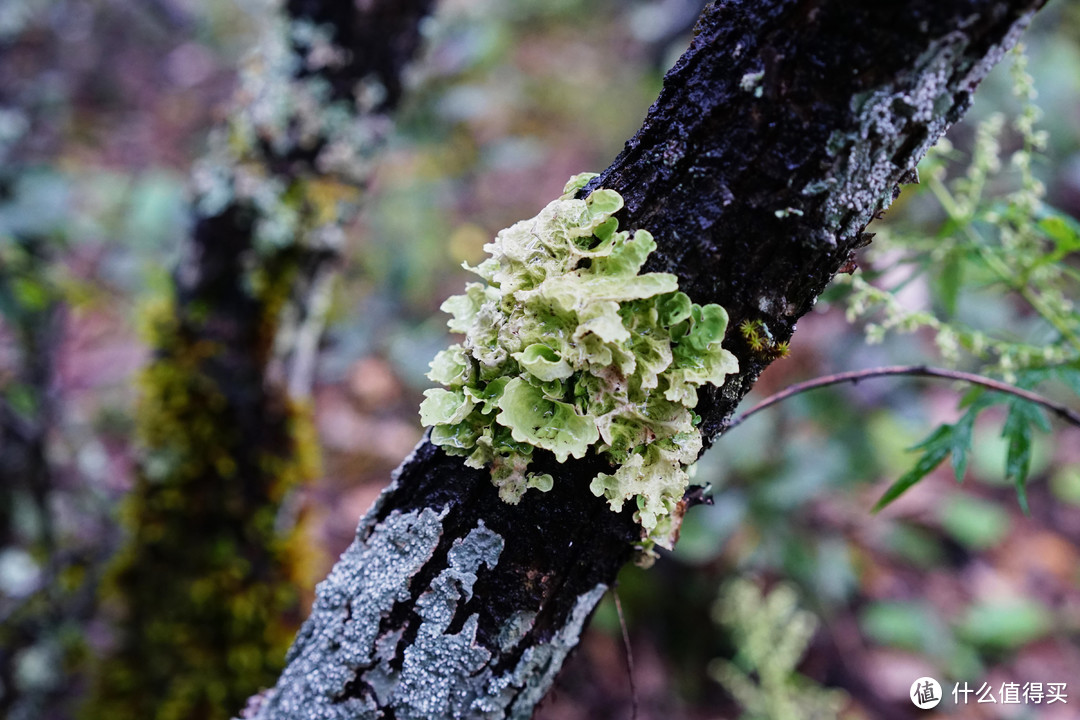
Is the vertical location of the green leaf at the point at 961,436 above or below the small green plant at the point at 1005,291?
below

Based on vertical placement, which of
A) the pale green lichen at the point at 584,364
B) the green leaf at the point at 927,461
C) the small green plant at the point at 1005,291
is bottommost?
the pale green lichen at the point at 584,364

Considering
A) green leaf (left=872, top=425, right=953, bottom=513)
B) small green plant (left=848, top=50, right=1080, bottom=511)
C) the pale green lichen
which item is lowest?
the pale green lichen

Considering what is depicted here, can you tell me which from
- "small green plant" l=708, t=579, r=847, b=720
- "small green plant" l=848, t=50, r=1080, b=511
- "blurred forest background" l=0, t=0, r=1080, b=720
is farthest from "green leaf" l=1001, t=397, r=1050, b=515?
"small green plant" l=708, t=579, r=847, b=720

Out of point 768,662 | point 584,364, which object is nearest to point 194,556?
point 584,364

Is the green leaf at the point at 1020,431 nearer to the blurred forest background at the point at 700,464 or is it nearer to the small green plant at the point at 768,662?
the blurred forest background at the point at 700,464

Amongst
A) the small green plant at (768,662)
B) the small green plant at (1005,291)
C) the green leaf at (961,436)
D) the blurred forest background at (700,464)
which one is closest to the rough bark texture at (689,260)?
the small green plant at (1005,291)

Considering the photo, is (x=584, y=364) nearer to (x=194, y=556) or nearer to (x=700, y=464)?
(x=194, y=556)

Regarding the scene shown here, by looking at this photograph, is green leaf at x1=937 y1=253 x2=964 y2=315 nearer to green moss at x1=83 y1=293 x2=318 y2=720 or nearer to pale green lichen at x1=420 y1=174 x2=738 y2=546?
pale green lichen at x1=420 y1=174 x2=738 y2=546
